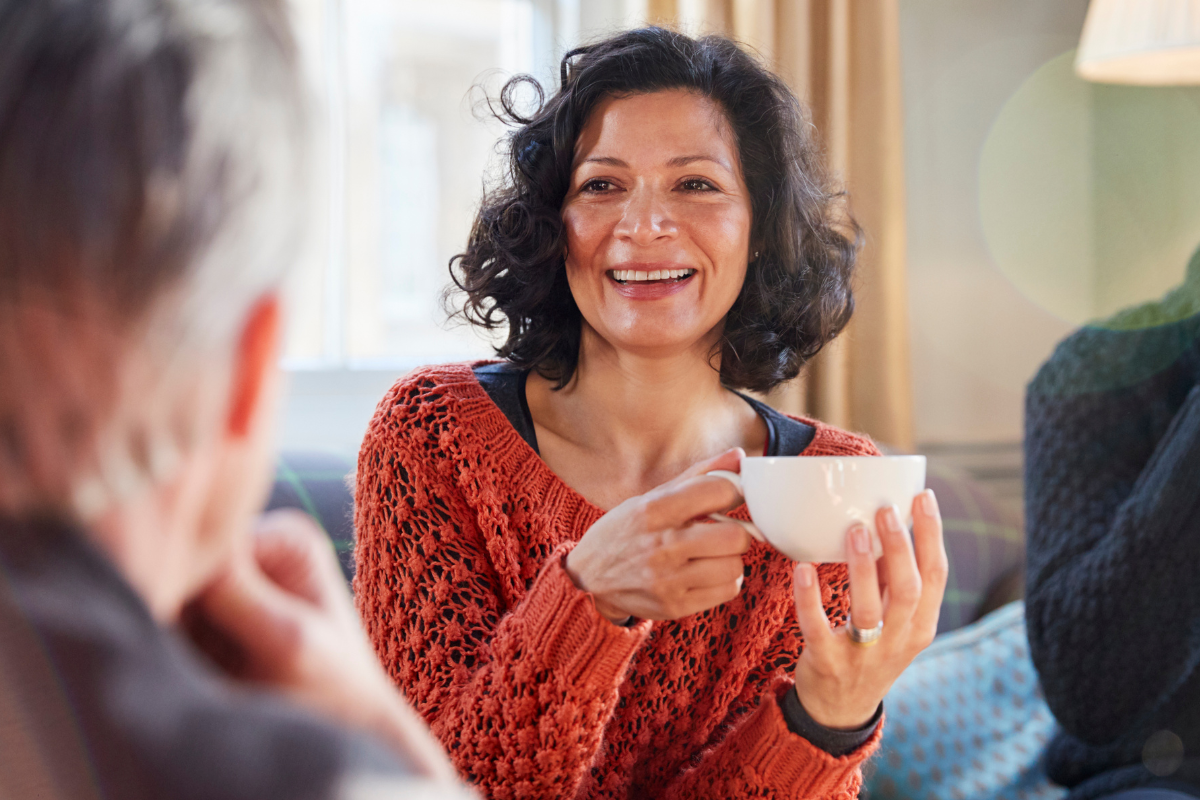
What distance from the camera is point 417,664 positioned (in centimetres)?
84

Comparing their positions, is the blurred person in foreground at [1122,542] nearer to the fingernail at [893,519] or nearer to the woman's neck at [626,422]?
the woman's neck at [626,422]

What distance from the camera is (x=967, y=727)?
1363 mm

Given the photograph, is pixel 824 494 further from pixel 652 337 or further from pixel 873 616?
pixel 652 337

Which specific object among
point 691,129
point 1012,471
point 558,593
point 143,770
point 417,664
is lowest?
point 1012,471

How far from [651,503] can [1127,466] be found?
79 centimetres

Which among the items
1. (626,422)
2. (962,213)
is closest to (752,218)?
(626,422)

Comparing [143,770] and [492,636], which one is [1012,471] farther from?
[143,770]

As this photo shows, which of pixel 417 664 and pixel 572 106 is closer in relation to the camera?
pixel 417 664

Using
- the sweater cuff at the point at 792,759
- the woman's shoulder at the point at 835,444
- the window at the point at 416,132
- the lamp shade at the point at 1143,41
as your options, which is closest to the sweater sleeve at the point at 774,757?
the sweater cuff at the point at 792,759

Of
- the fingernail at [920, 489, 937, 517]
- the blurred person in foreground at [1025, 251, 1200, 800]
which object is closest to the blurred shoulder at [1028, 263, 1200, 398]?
the blurred person in foreground at [1025, 251, 1200, 800]

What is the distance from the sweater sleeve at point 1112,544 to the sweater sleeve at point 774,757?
1.11 feet

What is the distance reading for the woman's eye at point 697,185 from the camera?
962 millimetres

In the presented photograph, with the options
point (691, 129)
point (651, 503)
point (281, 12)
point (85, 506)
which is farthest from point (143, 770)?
point (691, 129)

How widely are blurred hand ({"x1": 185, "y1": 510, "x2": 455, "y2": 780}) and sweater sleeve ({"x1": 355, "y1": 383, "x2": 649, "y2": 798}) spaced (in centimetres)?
47
